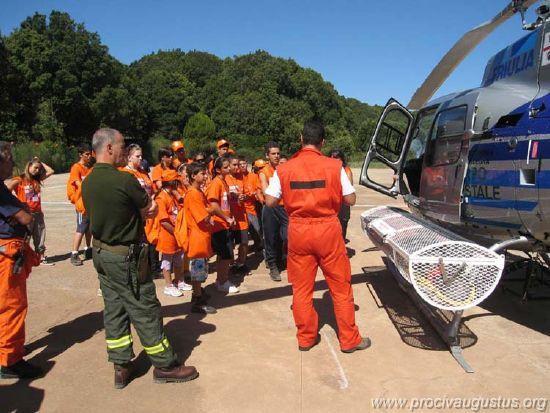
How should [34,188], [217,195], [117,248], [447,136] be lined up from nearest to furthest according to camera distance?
[117,248] → [217,195] → [447,136] → [34,188]

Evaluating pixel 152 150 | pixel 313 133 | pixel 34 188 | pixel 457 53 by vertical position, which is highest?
pixel 457 53

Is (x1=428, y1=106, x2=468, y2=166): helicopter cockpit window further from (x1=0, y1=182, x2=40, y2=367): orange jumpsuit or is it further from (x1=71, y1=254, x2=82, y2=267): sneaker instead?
(x1=71, y1=254, x2=82, y2=267): sneaker

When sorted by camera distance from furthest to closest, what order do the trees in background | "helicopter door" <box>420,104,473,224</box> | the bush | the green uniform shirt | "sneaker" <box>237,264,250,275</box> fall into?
1. the trees in background
2. the bush
3. "sneaker" <box>237,264,250,275</box>
4. "helicopter door" <box>420,104,473,224</box>
5. the green uniform shirt

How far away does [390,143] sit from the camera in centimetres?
666

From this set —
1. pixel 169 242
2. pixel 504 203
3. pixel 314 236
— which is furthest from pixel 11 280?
pixel 504 203

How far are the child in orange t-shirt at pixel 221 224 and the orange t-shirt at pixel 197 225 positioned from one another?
182 millimetres

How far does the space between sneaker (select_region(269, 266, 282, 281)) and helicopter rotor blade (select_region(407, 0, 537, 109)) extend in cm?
338

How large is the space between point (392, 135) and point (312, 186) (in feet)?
10.2

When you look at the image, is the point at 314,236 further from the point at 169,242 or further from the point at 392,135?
the point at 392,135

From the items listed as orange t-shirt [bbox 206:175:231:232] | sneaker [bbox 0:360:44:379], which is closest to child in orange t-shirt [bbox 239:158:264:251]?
orange t-shirt [bbox 206:175:231:232]

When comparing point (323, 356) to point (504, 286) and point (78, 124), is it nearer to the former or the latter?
point (504, 286)

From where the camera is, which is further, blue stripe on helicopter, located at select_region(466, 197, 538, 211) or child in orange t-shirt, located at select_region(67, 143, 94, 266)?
child in orange t-shirt, located at select_region(67, 143, 94, 266)

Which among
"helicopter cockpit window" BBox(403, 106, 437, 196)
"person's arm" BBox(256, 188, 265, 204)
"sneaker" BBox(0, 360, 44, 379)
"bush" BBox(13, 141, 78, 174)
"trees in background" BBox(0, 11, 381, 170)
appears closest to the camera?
"sneaker" BBox(0, 360, 44, 379)

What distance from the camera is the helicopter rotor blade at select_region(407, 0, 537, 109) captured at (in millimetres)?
5008
